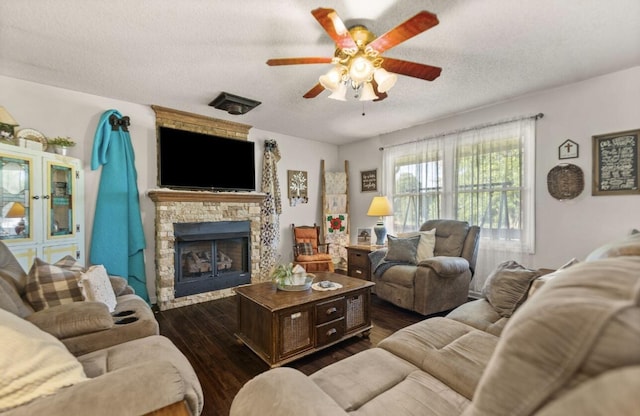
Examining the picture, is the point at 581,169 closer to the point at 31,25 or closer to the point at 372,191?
the point at 372,191

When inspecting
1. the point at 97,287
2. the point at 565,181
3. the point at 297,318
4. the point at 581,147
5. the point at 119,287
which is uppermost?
the point at 581,147

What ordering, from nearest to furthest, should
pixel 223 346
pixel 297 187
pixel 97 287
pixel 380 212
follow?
pixel 97 287
pixel 223 346
pixel 380 212
pixel 297 187

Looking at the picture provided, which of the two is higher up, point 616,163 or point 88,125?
point 88,125

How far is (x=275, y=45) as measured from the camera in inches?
86.1

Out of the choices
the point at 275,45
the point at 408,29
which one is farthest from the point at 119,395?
the point at 275,45

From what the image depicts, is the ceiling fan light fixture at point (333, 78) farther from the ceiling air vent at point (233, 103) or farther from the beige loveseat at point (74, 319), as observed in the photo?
the beige loveseat at point (74, 319)

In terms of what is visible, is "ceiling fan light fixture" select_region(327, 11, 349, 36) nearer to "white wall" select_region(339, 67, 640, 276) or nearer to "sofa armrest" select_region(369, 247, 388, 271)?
"sofa armrest" select_region(369, 247, 388, 271)

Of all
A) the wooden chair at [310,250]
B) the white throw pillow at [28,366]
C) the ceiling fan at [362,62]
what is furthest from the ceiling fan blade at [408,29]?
the wooden chair at [310,250]

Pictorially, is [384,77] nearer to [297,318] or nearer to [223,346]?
[297,318]

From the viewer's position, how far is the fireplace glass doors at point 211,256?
357cm

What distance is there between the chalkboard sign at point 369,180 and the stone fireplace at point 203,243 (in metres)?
2.00

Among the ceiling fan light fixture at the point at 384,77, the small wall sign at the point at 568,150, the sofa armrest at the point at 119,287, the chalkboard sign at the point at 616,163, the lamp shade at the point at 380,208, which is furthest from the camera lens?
the lamp shade at the point at 380,208

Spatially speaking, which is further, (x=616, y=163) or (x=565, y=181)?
(x=565, y=181)

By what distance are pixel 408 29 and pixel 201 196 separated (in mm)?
3126
